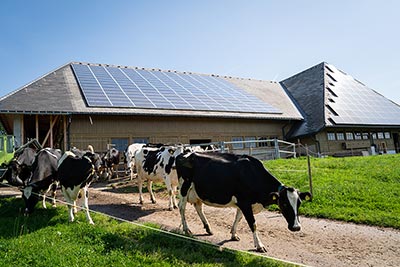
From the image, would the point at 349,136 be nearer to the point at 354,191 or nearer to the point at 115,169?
the point at 354,191

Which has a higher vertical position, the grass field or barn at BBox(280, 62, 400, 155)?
barn at BBox(280, 62, 400, 155)

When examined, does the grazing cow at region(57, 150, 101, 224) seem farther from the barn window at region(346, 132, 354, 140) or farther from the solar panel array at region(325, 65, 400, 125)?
the barn window at region(346, 132, 354, 140)

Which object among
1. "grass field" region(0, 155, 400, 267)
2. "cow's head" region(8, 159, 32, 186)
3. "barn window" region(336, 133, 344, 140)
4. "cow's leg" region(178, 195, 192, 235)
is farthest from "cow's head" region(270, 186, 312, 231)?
"barn window" region(336, 133, 344, 140)

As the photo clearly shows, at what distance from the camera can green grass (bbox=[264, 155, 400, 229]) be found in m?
7.88

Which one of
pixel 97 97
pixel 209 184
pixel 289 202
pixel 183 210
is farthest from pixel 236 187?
pixel 97 97

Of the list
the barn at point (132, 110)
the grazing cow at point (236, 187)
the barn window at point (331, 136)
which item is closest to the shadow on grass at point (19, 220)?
the grazing cow at point (236, 187)

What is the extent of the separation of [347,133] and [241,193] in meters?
24.5

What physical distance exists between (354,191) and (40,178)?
31.1 ft

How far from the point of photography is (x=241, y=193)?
227 inches

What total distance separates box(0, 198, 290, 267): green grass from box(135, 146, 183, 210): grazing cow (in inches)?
105

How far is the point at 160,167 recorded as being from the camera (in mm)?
9836

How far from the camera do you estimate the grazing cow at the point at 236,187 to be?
17.4 ft

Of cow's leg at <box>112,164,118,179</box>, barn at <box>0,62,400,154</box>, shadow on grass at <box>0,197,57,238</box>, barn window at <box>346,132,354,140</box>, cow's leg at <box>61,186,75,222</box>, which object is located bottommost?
shadow on grass at <box>0,197,57,238</box>

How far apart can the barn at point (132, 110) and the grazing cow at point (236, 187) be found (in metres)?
11.9
